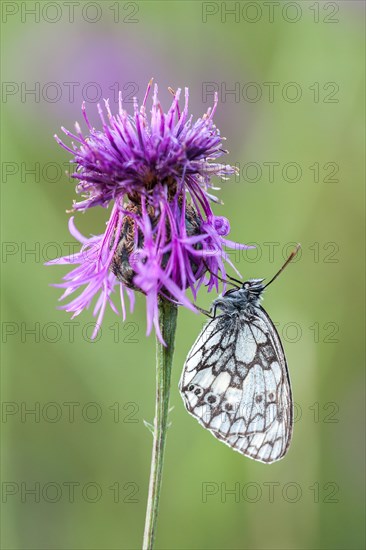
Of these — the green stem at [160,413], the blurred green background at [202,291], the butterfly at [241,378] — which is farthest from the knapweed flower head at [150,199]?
the blurred green background at [202,291]

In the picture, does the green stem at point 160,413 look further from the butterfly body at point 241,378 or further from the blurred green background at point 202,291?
the blurred green background at point 202,291

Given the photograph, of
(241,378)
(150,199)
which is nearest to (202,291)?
(241,378)

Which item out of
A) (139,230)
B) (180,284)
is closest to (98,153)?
(139,230)

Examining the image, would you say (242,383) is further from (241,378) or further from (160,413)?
(160,413)

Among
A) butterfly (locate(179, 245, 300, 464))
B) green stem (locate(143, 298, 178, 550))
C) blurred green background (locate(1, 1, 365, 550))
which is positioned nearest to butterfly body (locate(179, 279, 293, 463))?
butterfly (locate(179, 245, 300, 464))

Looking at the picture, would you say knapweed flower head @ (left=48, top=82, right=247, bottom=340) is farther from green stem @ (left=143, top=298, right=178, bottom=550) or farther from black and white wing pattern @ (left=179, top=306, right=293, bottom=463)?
black and white wing pattern @ (left=179, top=306, right=293, bottom=463)

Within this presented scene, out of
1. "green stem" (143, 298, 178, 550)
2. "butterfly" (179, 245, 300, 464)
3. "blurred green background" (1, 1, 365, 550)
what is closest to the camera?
"green stem" (143, 298, 178, 550)

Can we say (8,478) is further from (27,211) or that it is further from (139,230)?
(139,230)
